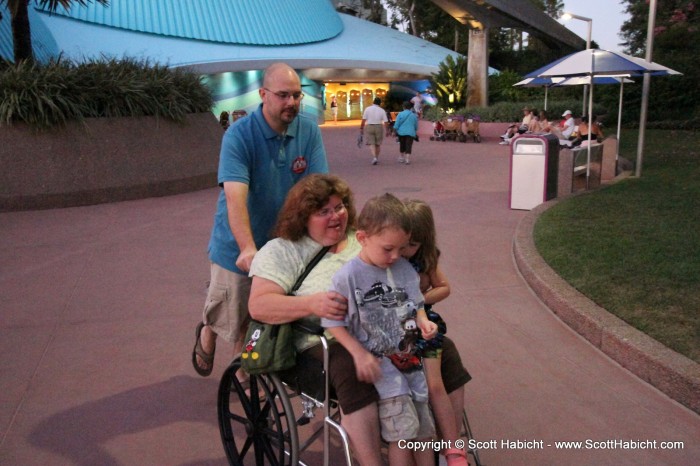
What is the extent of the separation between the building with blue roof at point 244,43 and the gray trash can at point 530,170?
20412mm

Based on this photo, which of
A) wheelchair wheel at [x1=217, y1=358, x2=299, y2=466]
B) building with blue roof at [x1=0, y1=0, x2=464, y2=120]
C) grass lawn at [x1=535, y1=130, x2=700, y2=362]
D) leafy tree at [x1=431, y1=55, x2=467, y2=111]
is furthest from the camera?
building with blue roof at [x1=0, y1=0, x2=464, y2=120]

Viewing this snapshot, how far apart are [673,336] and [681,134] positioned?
21193mm

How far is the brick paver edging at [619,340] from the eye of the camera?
11.7ft

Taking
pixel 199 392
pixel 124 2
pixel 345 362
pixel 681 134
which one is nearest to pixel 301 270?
pixel 345 362

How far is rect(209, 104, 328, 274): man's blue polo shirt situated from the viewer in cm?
322

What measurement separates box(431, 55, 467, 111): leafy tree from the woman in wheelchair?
24.9 meters

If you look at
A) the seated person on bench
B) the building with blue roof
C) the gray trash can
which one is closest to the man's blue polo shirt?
the gray trash can

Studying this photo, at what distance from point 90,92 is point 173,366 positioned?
26.2ft

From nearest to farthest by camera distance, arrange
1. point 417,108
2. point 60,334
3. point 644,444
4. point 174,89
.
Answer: point 644,444, point 60,334, point 174,89, point 417,108

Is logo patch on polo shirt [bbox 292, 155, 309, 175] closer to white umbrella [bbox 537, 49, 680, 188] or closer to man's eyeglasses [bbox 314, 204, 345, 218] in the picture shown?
man's eyeglasses [bbox 314, 204, 345, 218]

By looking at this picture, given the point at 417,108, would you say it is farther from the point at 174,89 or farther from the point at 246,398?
the point at 246,398

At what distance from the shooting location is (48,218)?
9258 mm

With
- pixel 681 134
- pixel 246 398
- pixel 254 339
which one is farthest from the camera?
pixel 681 134

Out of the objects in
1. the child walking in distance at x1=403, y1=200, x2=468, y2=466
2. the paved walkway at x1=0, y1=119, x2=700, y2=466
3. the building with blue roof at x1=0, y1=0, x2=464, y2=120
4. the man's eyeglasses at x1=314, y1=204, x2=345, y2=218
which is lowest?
Answer: the paved walkway at x1=0, y1=119, x2=700, y2=466
